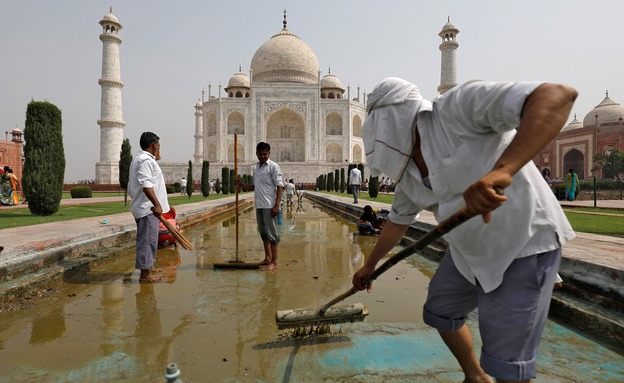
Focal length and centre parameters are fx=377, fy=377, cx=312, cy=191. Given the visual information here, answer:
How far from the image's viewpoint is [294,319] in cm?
191

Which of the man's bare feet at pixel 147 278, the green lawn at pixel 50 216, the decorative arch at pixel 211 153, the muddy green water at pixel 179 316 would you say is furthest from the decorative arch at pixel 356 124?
the man's bare feet at pixel 147 278

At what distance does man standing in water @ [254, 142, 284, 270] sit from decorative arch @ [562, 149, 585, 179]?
119 ft

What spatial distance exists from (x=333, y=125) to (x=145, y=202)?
38686 mm

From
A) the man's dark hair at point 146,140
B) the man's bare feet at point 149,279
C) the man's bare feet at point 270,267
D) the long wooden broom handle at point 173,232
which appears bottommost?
the man's bare feet at point 149,279

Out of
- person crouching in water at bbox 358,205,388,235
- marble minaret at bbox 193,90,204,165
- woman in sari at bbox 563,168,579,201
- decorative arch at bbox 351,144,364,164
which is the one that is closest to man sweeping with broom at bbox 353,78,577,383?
person crouching in water at bbox 358,205,388,235

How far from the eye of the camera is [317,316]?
6.35 ft

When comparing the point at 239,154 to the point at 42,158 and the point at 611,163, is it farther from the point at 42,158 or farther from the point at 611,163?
the point at 611,163

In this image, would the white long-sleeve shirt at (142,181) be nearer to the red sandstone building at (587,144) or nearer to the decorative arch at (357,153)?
the red sandstone building at (587,144)

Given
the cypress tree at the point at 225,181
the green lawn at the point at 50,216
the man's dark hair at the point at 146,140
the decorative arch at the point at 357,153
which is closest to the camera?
the man's dark hair at the point at 146,140

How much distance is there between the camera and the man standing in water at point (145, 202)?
317 centimetres

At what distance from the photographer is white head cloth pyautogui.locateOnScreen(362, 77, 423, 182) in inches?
48.1

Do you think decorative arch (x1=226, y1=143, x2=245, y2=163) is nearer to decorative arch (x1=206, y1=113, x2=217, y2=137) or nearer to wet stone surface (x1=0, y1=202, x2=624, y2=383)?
decorative arch (x1=206, y1=113, x2=217, y2=137)

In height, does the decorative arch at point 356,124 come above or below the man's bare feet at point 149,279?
above

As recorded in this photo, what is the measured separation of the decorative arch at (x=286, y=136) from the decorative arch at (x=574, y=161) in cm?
2442
